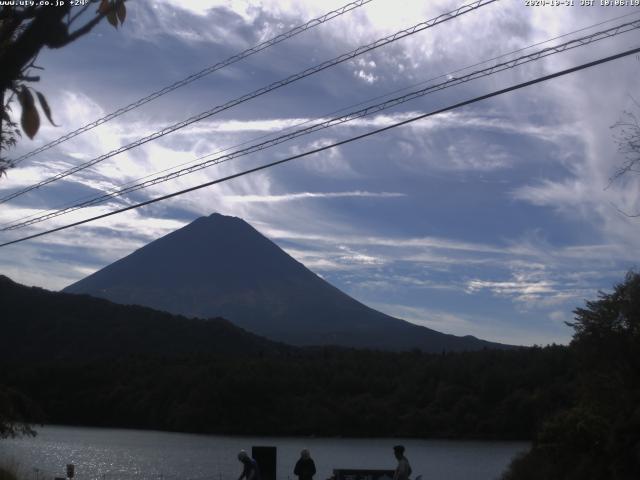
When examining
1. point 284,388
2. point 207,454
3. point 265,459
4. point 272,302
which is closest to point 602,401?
point 265,459

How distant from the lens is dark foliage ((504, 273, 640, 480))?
1482 cm

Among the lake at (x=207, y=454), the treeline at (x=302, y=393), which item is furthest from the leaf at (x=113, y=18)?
the treeline at (x=302, y=393)

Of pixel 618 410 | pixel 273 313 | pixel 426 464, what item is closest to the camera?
pixel 618 410

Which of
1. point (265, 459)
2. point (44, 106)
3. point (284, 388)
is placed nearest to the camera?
point (44, 106)

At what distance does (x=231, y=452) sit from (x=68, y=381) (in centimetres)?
2697

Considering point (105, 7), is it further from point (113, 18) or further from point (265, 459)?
point (265, 459)

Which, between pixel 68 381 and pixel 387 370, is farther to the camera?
pixel 387 370

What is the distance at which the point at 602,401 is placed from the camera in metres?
17.1

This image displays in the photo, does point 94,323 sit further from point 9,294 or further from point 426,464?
point 426,464

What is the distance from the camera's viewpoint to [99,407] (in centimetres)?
7256

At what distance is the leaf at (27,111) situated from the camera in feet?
10.8

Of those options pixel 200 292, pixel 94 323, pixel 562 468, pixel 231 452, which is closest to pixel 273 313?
pixel 200 292

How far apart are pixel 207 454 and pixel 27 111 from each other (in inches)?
1815

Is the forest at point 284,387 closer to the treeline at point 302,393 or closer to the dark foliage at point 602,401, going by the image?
the treeline at point 302,393
